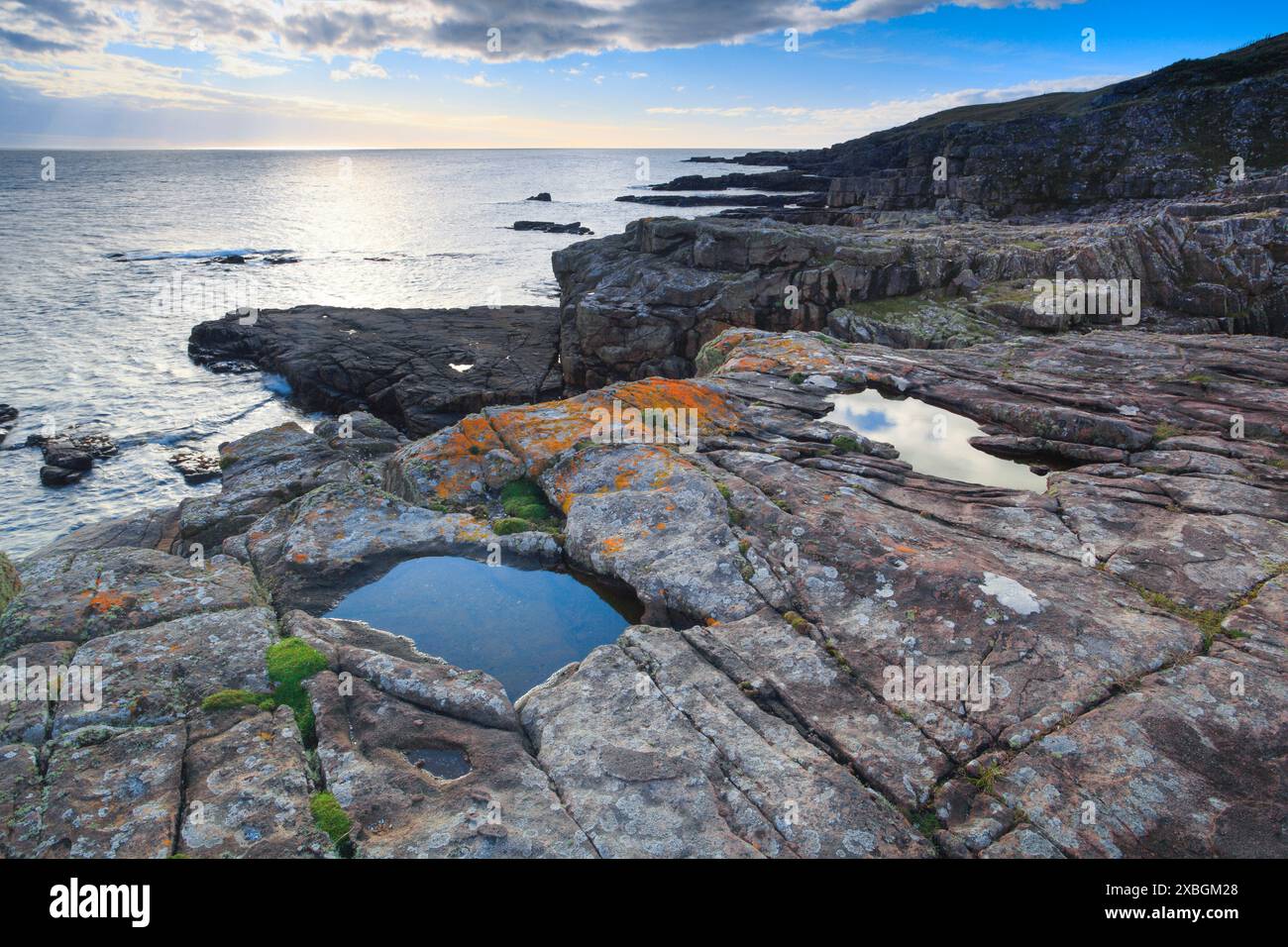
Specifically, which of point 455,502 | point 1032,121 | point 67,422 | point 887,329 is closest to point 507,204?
point 1032,121

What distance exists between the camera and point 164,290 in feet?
238

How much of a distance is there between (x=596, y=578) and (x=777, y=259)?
3285 cm

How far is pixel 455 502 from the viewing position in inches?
496

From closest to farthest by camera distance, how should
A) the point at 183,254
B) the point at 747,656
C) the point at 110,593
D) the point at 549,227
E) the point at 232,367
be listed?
the point at 747,656 → the point at 110,593 → the point at 232,367 → the point at 183,254 → the point at 549,227

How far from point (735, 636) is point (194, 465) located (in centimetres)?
3595

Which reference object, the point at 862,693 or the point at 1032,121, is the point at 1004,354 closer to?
the point at 862,693

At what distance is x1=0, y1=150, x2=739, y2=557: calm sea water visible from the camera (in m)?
34.3

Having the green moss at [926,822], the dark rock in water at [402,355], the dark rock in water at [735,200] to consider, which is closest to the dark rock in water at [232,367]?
the dark rock in water at [402,355]

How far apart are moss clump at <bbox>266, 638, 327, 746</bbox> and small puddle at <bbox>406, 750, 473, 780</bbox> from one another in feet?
3.78

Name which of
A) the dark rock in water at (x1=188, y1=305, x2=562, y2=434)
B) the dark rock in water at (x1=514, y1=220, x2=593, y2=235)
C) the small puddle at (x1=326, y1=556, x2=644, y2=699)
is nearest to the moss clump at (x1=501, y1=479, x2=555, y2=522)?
the small puddle at (x1=326, y1=556, x2=644, y2=699)

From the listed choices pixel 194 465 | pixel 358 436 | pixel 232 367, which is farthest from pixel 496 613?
pixel 232 367

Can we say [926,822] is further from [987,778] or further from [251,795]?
[251,795]

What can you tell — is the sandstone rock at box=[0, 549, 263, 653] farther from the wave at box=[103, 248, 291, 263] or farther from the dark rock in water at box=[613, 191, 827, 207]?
the dark rock in water at box=[613, 191, 827, 207]
